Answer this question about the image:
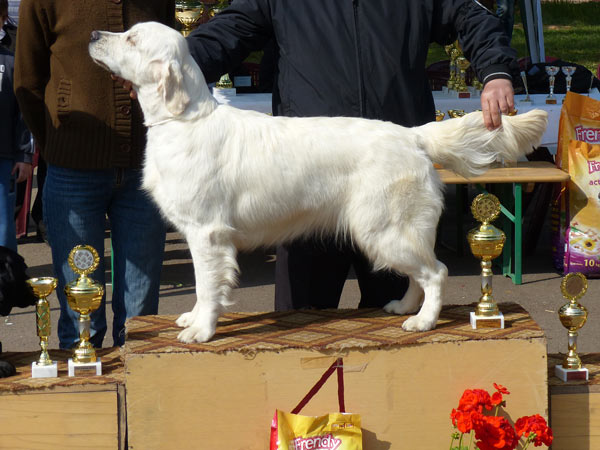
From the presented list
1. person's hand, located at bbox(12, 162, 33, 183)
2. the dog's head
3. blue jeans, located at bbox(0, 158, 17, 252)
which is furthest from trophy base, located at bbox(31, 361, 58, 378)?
person's hand, located at bbox(12, 162, 33, 183)

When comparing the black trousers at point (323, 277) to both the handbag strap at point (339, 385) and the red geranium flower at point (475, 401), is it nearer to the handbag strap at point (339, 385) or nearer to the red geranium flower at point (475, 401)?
the handbag strap at point (339, 385)

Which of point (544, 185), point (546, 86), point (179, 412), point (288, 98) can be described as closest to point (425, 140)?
point (288, 98)

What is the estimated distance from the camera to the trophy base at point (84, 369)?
3.03 meters

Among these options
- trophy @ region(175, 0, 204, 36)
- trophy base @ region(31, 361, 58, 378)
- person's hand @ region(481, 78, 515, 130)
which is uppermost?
trophy @ region(175, 0, 204, 36)

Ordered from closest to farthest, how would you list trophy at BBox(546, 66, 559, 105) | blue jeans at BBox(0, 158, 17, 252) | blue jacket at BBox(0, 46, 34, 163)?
blue jacket at BBox(0, 46, 34, 163)
blue jeans at BBox(0, 158, 17, 252)
trophy at BBox(546, 66, 559, 105)

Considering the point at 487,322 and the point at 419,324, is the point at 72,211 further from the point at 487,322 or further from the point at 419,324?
the point at 487,322

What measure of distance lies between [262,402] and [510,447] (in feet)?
2.66

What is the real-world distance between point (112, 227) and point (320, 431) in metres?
1.25

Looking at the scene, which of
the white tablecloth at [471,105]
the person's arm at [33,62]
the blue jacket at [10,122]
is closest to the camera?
the person's arm at [33,62]

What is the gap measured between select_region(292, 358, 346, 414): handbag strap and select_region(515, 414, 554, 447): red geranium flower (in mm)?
580

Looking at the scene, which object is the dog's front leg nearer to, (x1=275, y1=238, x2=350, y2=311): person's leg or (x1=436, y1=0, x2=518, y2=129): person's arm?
(x1=275, y1=238, x2=350, y2=311): person's leg

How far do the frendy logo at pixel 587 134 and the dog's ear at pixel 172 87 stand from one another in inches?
154

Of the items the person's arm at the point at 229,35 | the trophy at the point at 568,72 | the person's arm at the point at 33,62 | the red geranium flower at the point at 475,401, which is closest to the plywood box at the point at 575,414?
the red geranium flower at the point at 475,401

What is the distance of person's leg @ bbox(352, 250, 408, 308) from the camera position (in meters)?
3.60
